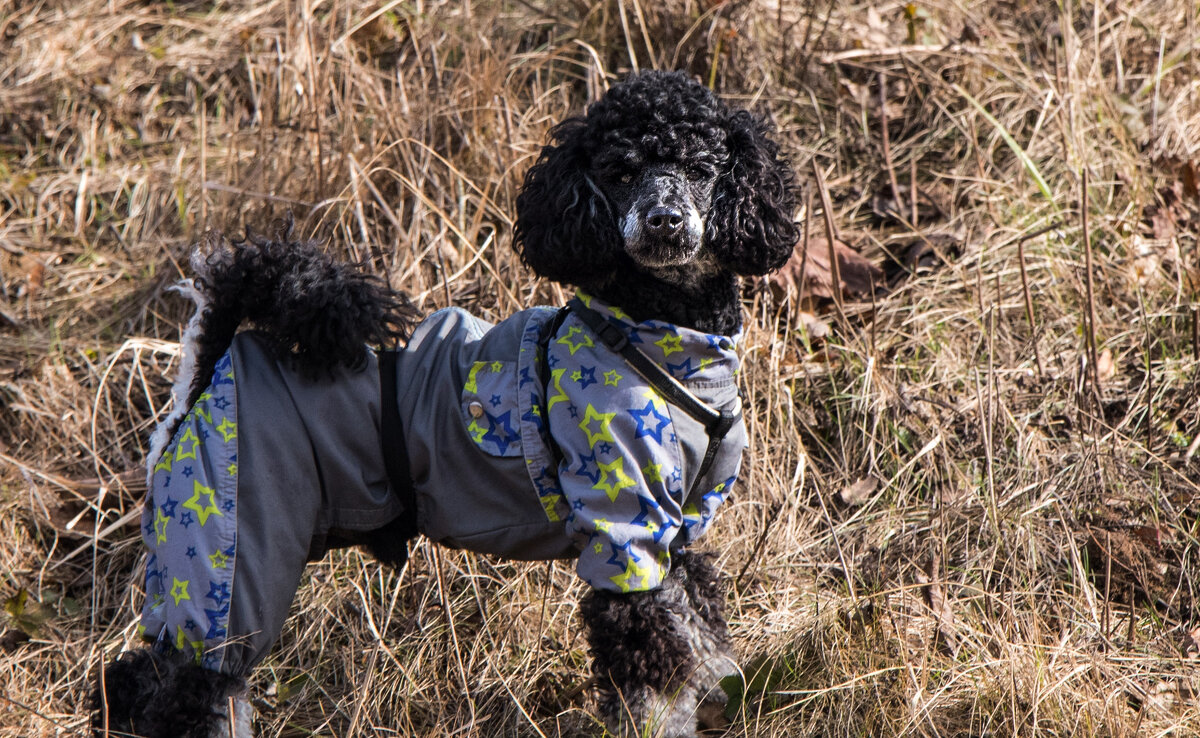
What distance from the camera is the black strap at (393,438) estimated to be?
2.43 m

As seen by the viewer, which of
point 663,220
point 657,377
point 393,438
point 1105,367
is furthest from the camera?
point 1105,367

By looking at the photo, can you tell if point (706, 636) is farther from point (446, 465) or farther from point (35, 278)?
point (35, 278)

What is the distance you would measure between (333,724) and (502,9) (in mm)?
3339

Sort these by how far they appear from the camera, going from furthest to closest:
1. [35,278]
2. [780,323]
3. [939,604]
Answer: [35,278], [780,323], [939,604]

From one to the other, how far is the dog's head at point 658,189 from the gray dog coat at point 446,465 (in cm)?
16

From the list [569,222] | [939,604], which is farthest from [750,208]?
[939,604]

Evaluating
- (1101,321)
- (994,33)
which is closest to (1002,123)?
(994,33)

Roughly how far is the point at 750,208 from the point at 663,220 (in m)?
0.25

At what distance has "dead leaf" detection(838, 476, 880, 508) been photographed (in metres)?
3.33

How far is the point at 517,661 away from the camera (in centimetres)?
296

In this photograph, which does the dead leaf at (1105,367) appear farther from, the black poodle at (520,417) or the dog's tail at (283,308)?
the dog's tail at (283,308)

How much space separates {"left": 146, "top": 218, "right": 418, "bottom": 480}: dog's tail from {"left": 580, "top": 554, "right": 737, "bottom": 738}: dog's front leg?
85cm

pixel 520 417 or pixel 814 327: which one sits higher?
pixel 520 417

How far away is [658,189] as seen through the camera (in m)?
2.29
